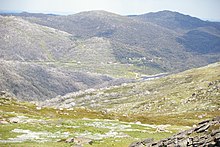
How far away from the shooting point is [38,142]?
152 feet

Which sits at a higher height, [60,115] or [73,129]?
[73,129]

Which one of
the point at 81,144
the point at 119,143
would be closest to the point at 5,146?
the point at 81,144

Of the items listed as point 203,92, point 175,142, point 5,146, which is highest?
point 175,142

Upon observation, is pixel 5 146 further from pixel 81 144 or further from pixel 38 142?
pixel 81 144

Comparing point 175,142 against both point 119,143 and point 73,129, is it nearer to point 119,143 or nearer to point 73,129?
point 119,143

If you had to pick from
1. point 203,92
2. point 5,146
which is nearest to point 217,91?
point 203,92

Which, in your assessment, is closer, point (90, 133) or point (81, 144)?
point (81, 144)

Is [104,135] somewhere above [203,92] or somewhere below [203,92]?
above

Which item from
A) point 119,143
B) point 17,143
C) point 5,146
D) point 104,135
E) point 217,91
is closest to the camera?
point 5,146

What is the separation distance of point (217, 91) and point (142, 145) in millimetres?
158999

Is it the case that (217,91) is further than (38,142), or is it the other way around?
(217,91)

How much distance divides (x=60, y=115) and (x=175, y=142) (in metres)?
71.7

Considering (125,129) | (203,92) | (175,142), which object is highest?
(175,142)

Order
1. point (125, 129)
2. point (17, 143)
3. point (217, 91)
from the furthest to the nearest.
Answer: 1. point (217, 91)
2. point (125, 129)
3. point (17, 143)
